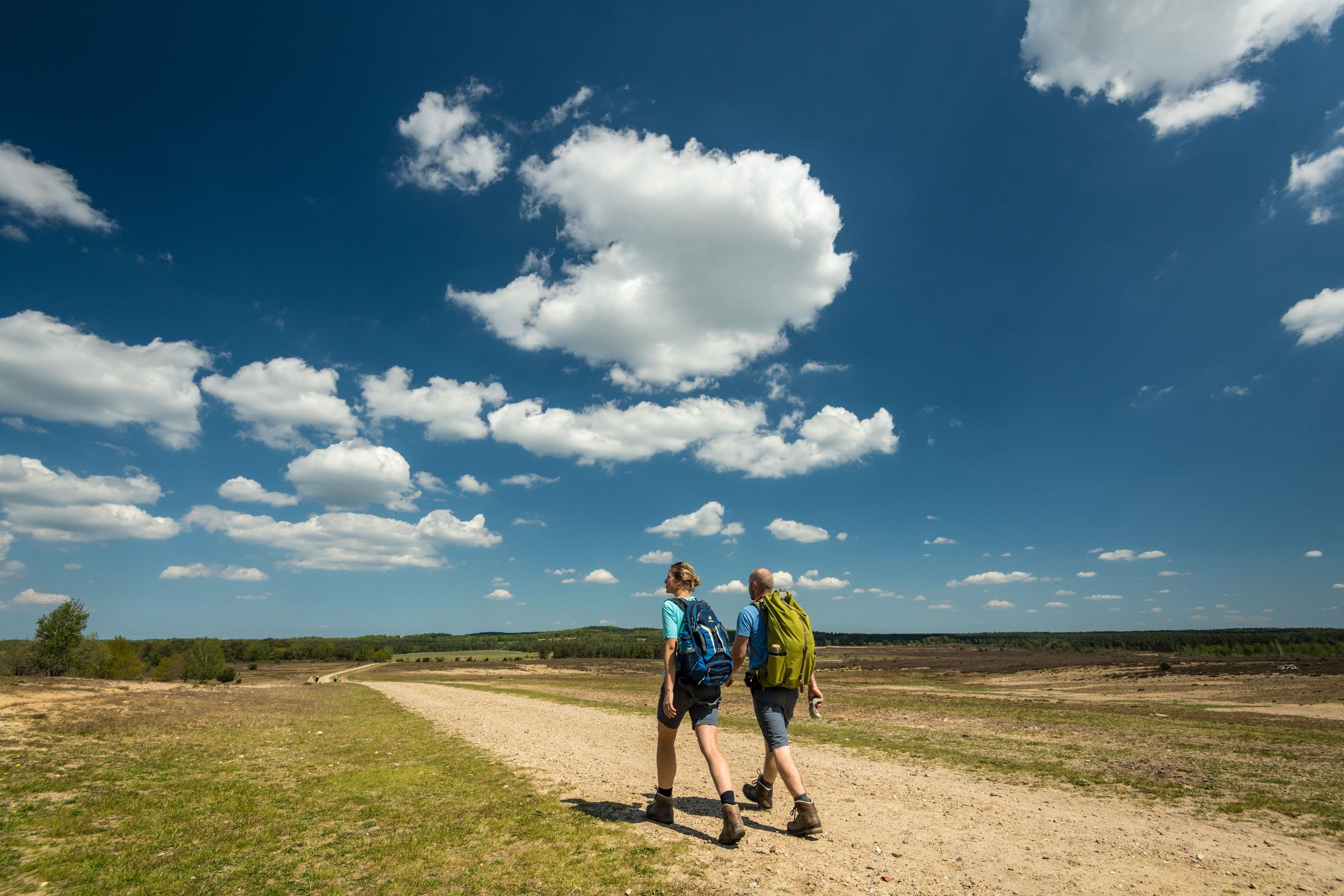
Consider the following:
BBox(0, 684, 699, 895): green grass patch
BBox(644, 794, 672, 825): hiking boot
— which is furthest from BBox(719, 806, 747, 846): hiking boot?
BBox(644, 794, 672, 825): hiking boot

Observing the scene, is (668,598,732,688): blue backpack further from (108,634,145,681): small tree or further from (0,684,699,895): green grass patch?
(108,634,145,681): small tree

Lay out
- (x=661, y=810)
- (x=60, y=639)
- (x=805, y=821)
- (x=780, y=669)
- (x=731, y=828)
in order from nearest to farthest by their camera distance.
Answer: (x=731, y=828), (x=805, y=821), (x=780, y=669), (x=661, y=810), (x=60, y=639)

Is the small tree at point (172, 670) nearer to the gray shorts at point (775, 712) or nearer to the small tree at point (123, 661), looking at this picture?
the small tree at point (123, 661)

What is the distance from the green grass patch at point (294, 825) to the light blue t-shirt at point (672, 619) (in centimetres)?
207

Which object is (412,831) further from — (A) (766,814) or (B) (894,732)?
(B) (894,732)

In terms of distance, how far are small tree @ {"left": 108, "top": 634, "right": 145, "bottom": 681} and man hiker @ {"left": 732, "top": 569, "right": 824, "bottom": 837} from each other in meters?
98.2

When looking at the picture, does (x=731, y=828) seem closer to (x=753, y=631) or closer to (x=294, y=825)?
(x=753, y=631)

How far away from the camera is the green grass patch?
5.23 metres

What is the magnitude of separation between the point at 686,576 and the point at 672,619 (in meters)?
0.63

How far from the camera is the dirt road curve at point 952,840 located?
16.9 feet

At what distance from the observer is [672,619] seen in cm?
603

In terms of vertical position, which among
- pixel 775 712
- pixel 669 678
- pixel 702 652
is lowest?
pixel 775 712

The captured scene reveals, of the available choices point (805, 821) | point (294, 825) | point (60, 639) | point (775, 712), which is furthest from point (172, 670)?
point (805, 821)

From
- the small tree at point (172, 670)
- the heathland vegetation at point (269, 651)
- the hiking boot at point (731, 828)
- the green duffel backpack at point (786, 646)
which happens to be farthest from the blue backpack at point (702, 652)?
the small tree at point (172, 670)
